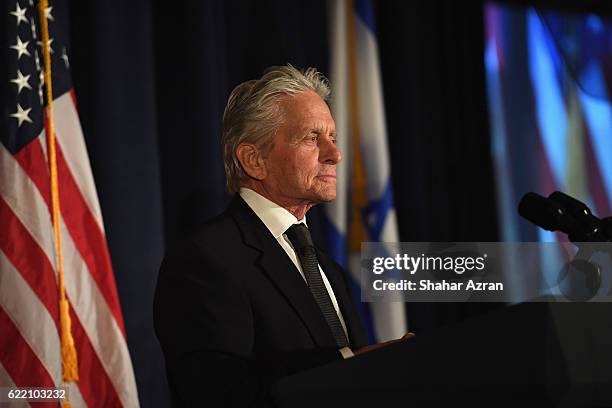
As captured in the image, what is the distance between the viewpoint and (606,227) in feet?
3.95

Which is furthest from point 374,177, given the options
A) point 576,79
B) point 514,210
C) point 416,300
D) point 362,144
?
point 576,79

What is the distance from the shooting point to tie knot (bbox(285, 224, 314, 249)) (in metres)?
1.85

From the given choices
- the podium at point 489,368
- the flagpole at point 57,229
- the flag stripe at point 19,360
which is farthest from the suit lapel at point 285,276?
the flag stripe at point 19,360

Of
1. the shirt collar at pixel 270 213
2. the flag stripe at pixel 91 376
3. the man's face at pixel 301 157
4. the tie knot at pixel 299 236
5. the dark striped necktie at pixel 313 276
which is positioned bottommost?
the flag stripe at pixel 91 376

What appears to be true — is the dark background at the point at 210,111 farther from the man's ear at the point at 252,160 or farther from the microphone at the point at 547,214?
the microphone at the point at 547,214

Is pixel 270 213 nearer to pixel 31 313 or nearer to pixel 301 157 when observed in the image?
pixel 301 157

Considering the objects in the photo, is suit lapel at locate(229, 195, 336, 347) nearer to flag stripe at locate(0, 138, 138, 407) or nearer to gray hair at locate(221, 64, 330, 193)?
gray hair at locate(221, 64, 330, 193)

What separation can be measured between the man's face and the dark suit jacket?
171 mm

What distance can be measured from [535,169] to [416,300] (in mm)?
925

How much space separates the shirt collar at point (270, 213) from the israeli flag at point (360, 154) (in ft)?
4.81

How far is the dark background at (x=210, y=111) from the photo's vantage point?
2.85m

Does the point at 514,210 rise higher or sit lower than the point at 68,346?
higher

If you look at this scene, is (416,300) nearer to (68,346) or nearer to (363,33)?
(363,33)


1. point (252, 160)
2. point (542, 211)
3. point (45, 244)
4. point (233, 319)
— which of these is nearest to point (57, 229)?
point (45, 244)
